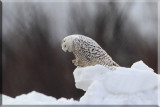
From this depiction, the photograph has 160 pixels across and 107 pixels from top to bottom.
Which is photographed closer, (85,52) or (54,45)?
(85,52)

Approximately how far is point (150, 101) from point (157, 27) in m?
5.15

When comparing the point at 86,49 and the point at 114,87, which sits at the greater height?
the point at 86,49

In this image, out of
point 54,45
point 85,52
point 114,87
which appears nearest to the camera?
point 114,87

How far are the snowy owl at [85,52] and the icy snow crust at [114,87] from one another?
41 mm

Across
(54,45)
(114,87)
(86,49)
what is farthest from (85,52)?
(54,45)

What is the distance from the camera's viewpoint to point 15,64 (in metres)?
6.48

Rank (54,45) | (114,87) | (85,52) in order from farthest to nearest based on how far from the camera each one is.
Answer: (54,45), (85,52), (114,87)

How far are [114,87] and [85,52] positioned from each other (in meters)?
0.18

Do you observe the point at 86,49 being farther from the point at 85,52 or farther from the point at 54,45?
the point at 54,45

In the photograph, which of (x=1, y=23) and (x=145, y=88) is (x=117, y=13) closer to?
(x=1, y=23)

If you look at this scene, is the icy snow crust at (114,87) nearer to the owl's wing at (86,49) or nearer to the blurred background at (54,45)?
the owl's wing at (86,49)

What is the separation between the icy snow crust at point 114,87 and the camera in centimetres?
121

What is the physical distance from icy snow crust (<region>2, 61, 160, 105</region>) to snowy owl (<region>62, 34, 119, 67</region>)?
0.04 metres

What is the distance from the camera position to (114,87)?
4.07 feet
